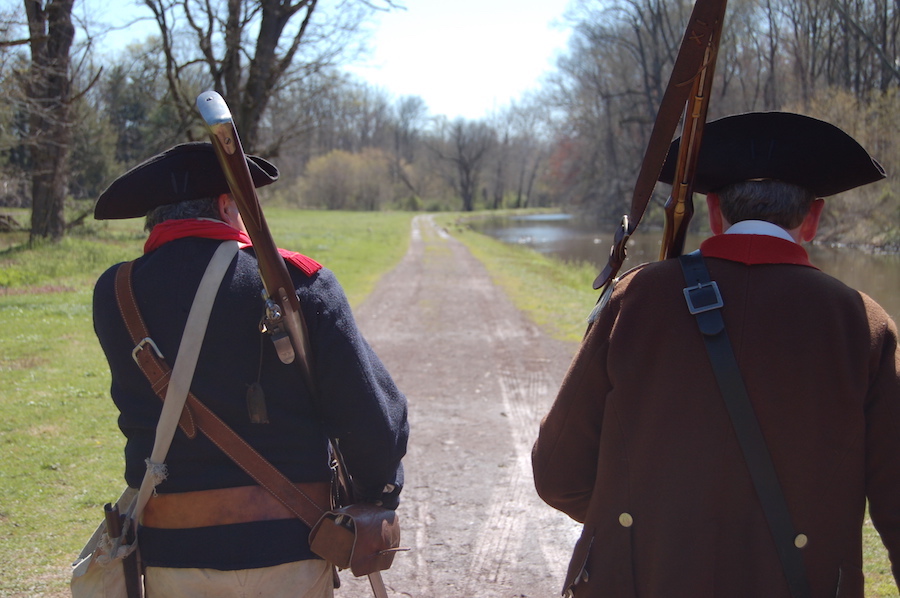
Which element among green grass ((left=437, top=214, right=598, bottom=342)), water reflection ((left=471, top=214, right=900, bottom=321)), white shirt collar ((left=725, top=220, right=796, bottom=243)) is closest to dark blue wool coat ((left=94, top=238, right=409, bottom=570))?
white shirt collar ((left=725, top=220, right=796, bottom=243))

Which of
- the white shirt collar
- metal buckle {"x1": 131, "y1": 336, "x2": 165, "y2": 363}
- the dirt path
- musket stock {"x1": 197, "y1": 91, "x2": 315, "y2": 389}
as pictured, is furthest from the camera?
the dirt path

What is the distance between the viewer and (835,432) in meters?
1.67

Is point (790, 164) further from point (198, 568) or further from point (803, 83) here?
point (803, 83)

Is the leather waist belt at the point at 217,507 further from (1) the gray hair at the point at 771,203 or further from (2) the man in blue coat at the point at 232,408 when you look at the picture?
(1) the gray hair at the point at 771,203

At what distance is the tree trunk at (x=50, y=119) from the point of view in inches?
587

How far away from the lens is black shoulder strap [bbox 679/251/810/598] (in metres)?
1.64

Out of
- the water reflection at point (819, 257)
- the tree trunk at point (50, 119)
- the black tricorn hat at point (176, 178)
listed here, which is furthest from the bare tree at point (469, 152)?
the black tricorn hat at point (176, 178)

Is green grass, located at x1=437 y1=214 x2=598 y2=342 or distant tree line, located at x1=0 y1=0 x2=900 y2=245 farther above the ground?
distant tree line, located at x1=0 y1=0 x2=900 y2=245

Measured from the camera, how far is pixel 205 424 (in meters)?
1.99

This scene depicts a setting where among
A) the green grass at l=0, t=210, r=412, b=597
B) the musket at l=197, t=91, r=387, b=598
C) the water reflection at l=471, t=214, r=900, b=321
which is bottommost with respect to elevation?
the green grass at l=0, t=210, r=412, b=597

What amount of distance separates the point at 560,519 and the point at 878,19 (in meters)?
31.5

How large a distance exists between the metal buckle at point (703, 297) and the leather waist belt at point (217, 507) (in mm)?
1152

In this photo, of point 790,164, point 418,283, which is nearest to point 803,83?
point 418,283

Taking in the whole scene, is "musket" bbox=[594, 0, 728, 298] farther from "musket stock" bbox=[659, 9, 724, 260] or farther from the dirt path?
the dirt path
